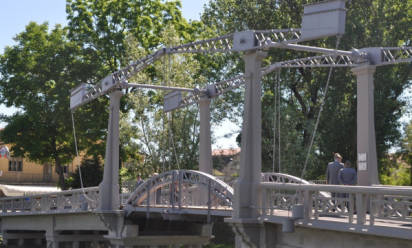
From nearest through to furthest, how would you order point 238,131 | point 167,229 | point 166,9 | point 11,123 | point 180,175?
point 180,175 → point 167,229 → point 238,131 → point 11,123 → point 166,9

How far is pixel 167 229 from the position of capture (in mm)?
25812

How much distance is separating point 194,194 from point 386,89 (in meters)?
16.9

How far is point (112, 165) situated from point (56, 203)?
8.38 meters

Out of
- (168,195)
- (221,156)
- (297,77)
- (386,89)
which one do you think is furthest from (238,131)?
(168,195)

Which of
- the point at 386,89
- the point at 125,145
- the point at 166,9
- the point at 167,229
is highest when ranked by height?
the point at 166,9

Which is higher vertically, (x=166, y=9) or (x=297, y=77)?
(x=166, y=9)

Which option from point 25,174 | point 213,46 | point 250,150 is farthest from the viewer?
point 25,174

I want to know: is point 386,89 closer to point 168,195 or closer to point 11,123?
point 168,195

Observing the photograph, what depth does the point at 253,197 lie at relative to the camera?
51.5ft

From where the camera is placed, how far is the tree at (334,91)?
3566 centimetres

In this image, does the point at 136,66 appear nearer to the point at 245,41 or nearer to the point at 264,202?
the point at 245,41

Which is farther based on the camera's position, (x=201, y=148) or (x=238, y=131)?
(x=238, y=131)

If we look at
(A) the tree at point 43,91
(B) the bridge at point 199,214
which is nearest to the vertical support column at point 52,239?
(B) the bridge at point 199,214

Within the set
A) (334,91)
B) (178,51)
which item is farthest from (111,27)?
(178,51)
